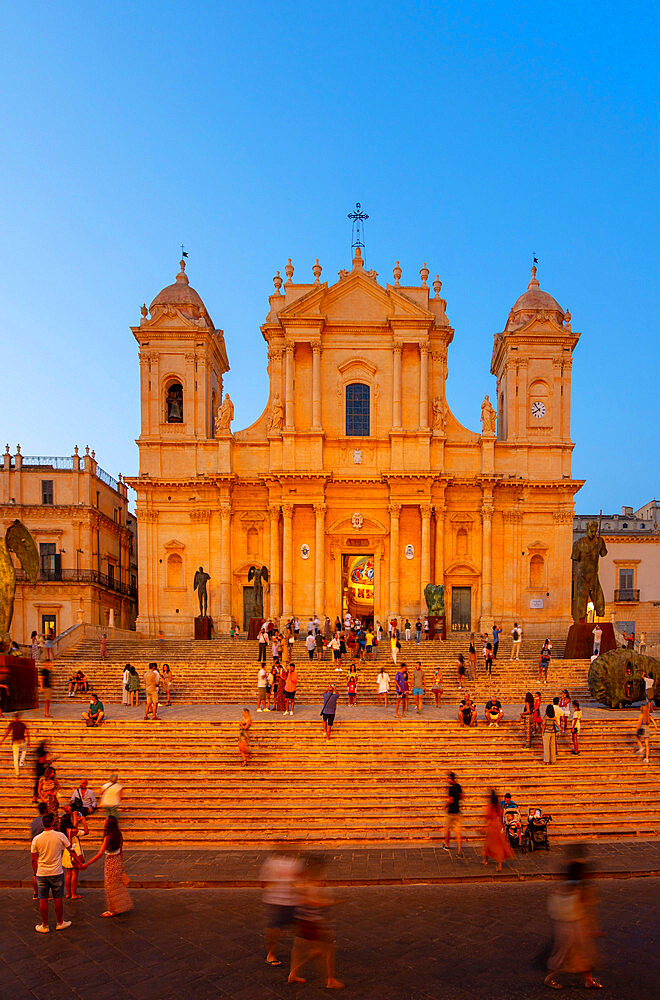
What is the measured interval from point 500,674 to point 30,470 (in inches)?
1110

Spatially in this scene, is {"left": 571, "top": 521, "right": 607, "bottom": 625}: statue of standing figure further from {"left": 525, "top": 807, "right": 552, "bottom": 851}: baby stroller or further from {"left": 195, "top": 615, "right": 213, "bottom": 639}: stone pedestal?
{"left": 525, "top": 807, "right": 552, "bottom": 851}: baby stroller

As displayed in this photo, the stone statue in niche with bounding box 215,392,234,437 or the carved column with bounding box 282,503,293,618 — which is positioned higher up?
the stone statue in niche with bounding box 215,392,234,437

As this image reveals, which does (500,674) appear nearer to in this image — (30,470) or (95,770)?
(95,770)

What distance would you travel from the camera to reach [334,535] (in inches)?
1522

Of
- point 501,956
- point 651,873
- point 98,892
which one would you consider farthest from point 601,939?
point 98,892

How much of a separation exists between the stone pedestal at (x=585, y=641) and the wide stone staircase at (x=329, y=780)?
9.44 metres

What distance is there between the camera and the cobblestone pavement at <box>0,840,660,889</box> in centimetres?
1214

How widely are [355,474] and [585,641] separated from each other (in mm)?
14253

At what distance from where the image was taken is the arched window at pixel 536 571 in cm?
3922

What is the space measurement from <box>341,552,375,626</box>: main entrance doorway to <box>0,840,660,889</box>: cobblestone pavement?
2520 centimetres

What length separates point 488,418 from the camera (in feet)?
128

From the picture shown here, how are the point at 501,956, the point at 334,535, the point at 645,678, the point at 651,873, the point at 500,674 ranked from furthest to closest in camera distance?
the point at 334,535 → the point at 500,674 → the point at 645,678 → the point at 651,873 → the point at 501,956

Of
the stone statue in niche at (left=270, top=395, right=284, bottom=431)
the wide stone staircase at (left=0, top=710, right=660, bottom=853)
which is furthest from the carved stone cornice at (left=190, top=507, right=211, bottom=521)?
the wide stone staircase at (left=0, top=710, right=660, bottom=853)

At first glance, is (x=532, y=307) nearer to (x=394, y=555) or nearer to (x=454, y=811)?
(x=394, y=555)
